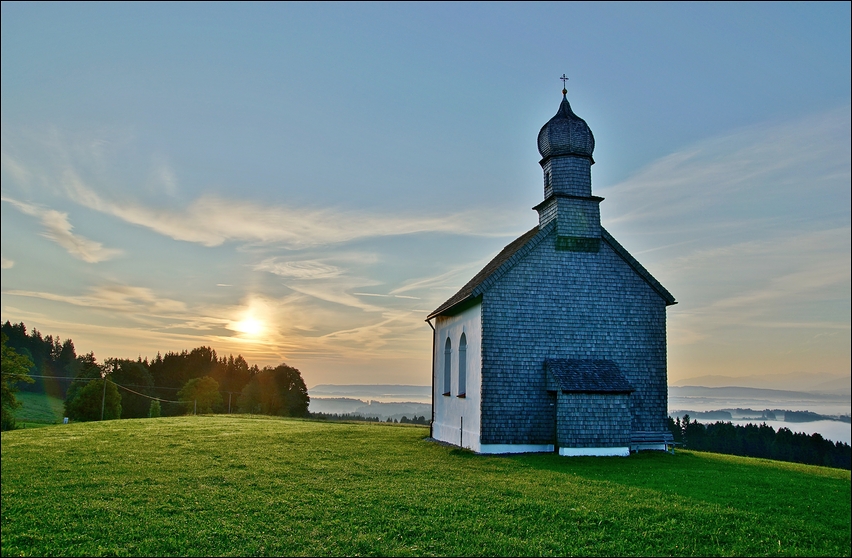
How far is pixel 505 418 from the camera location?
60.1 ft

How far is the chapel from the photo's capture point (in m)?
18.2

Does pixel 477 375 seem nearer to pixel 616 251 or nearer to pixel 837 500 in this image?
pixel 616 251

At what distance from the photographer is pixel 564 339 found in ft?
63.5

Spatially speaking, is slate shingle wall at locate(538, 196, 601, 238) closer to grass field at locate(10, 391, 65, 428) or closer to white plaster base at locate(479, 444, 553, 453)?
white plaster base at locate(479, 444, 553, 453)

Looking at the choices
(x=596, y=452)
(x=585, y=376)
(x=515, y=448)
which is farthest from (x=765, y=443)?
(x=515, y=448)

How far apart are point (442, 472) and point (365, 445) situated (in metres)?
5.97

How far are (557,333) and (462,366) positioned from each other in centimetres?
379

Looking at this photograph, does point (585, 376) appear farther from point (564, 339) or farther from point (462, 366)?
point (462, 366)

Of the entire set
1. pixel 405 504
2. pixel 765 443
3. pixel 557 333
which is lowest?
pixel 765 443

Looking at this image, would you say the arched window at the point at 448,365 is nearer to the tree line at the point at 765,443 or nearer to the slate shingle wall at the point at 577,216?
the slate shingle wall at the point at 577,216

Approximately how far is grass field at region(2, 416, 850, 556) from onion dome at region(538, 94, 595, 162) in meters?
10.7

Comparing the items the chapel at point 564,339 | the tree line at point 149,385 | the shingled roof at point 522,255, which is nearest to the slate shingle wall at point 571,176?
the chapel at point 564,339

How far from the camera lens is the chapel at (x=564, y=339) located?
18.2 m

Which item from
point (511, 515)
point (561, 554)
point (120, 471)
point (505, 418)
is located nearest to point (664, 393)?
point (505, 418)
